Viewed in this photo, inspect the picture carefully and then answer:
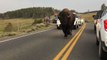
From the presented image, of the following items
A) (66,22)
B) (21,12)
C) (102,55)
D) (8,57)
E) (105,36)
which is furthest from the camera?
(21,12)

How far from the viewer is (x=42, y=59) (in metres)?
11.1

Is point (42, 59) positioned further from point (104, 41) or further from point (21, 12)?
point (21, 12)

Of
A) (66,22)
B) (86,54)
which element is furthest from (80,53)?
(66,22)

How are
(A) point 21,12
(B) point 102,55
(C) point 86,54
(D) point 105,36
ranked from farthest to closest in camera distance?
(A) point 21,12 → (C) point 86,54 → (B) point 102,55 → (D) point 105,36

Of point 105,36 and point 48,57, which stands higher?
point 105,36

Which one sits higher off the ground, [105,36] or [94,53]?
[105,36]

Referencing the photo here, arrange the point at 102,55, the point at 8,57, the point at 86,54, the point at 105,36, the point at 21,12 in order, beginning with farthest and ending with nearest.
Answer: the point at 21,12 → the point at 86,54 → the point at 8,57 → the point at 102,55 → the point at 105,36

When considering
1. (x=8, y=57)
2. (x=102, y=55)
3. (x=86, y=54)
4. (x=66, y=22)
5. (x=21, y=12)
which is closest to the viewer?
(x=102, y=55)

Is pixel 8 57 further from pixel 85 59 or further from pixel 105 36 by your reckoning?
pixel 105 36

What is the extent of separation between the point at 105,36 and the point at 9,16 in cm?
14758

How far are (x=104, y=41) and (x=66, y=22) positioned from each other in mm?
11274

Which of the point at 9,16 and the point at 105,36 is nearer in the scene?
the point at 105,36

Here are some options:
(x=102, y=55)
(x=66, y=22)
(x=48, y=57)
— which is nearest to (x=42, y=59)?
(x=48, y=57)

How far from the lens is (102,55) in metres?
10.9
